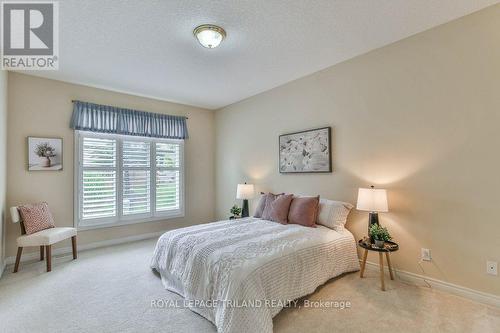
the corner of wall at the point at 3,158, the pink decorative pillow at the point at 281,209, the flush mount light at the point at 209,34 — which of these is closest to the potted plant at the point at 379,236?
the pink decorative pillow at the point at 281,209

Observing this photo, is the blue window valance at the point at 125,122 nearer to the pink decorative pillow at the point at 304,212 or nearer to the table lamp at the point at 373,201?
the pink decorative pillow at the point at 304,212

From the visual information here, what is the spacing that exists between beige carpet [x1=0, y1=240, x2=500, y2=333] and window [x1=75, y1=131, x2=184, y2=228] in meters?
1.33

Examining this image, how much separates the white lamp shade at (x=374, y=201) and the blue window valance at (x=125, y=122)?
375cm

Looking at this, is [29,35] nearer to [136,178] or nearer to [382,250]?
[136,178]

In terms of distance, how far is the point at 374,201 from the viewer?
270 cm

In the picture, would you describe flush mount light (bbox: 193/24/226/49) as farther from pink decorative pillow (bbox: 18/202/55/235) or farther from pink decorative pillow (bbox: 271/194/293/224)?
pink decorative pillow (bbox: 18/202/55/235)

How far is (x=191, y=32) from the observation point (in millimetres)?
2600

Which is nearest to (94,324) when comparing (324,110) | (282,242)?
(282,242)

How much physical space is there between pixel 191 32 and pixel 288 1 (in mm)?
1059

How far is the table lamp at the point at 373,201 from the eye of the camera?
2672 millimetres

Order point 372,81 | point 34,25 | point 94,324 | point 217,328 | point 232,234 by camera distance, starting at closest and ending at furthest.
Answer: point 217,328 → point 94,324 → point 34,25 → point 232,234 → point 372,81

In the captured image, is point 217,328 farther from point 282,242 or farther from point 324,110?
point 324,110

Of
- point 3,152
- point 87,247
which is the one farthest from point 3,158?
point 87,247

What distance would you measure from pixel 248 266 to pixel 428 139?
7.63 feet
